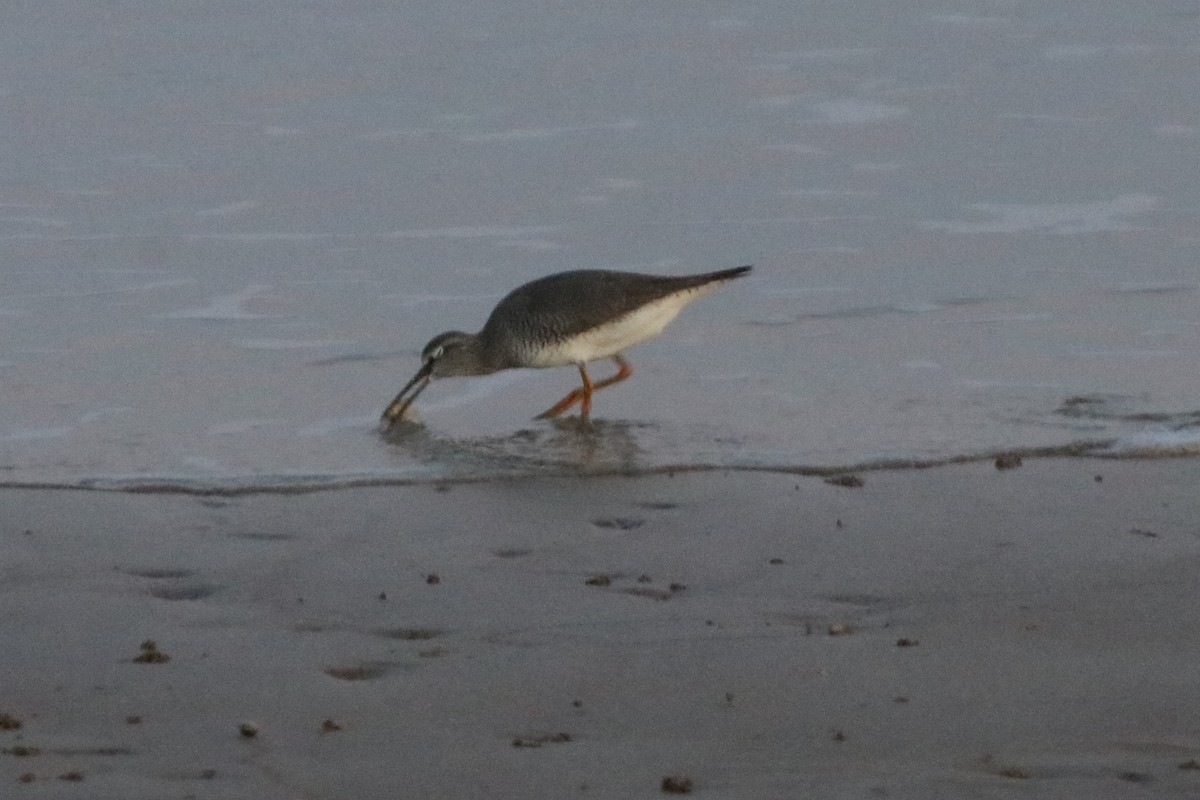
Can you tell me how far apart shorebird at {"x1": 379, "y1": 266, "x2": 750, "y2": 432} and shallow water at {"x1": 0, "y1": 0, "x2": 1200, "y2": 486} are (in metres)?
0.20

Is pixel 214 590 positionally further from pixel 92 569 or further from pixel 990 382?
pixel 990 382

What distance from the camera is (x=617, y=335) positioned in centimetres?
855

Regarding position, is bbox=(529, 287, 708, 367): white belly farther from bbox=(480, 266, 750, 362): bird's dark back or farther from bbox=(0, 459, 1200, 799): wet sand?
bbox=(0, 459, 1200, 799): wet sand

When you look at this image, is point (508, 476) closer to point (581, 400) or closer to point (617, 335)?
point (581, 400)

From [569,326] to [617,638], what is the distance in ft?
12.1

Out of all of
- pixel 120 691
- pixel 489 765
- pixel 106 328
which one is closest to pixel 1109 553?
pixel 489 765

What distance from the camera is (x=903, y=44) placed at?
16.0 metres

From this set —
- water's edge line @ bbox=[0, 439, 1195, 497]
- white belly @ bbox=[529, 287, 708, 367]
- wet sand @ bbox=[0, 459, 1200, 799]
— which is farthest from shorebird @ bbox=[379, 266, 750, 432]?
wet sand @ bbox=[0, 459, 1200, 799]

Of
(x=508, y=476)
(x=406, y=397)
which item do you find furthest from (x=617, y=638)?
(x=406, y=397)

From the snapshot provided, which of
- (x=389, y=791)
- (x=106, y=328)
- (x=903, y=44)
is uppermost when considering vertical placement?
(x=903, y=44)

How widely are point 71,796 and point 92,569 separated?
1.73 metres

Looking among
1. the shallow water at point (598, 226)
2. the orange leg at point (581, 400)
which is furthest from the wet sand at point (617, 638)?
the orange leg at point (581, 400)

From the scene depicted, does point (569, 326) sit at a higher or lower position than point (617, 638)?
higher

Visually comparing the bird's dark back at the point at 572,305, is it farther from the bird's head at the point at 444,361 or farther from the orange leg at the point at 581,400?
the orange leg at the point at 581,400
